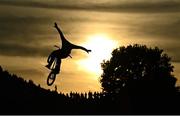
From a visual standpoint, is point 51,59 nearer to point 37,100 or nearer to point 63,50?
point 63,50

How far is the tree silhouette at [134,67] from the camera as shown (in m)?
110

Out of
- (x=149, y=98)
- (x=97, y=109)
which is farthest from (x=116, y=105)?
(x=149, y=98)

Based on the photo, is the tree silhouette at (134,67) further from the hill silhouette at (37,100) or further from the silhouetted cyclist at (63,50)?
the silhouetted cyclist at (63,50)

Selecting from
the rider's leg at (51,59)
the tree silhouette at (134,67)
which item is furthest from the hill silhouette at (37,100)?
the tree silhouette at (134,67)

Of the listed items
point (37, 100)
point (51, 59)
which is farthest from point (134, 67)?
point (51, 59)

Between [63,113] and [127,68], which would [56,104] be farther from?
[127,68]

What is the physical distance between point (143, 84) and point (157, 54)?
18.8 m

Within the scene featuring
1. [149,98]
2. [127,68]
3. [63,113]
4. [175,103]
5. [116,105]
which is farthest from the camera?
[127,68]

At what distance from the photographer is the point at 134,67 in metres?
114

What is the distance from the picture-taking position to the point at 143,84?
325ft

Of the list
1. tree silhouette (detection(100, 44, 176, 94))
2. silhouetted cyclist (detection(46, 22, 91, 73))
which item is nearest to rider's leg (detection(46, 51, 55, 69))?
silhouetted cyclist (detection(46, 22, 91, 73))

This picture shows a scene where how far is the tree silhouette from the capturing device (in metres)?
110

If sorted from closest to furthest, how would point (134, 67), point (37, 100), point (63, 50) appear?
1. point (63, 50)
2. point (37, 100)
3. point (134, 67)

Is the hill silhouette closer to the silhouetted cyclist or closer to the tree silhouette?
the silhouetted cyclist
